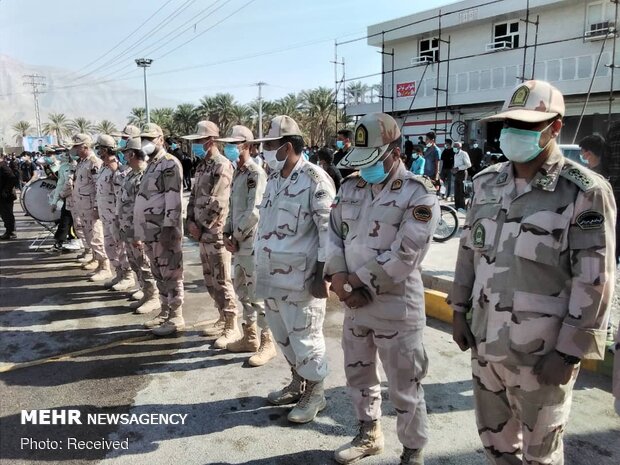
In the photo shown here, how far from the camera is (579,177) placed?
1.78m

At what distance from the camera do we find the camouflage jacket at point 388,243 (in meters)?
2.28

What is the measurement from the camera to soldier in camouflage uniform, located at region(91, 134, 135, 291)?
619cm

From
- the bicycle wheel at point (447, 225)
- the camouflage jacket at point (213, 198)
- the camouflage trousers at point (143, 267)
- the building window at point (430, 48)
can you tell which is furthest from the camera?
the building window at point (430, 48)

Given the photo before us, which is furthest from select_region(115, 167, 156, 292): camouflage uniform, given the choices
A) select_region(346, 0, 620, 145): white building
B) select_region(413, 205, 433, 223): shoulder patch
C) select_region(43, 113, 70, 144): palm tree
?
select_region(43, 113, 70, 144): palm tree

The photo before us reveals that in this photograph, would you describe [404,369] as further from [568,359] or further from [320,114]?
[320,114]

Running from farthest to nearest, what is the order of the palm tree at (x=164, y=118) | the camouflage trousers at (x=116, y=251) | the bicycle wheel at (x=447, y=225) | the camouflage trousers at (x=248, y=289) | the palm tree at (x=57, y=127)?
the palm tree at (x=57, y=127)
the palm tree at (x=164, y=118)
the bicycle wheel at (x=447, y=225)
the camouflage trousers at (x=116, y=251)
the camouflage trousers at (x=248, y=289)

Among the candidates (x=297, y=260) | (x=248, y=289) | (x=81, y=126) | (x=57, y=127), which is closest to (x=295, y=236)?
(x=297, y=260)

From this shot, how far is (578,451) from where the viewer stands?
8.77 feet

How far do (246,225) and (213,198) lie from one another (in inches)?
24.2

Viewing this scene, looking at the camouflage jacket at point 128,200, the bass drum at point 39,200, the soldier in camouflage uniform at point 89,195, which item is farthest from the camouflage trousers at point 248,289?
the bass drum at point 39,200

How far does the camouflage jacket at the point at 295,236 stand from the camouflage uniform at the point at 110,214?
12.5ft

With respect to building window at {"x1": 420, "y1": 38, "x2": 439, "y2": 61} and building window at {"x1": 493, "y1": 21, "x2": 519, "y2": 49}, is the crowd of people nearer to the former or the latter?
building window at {"x1": 493, "y1": 21, "x2": 519, "y2": 49}

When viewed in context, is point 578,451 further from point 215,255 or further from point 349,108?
point 349,108

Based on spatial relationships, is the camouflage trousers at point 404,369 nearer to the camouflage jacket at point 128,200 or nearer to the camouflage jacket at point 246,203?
the camouflage jacket at point 246,203
